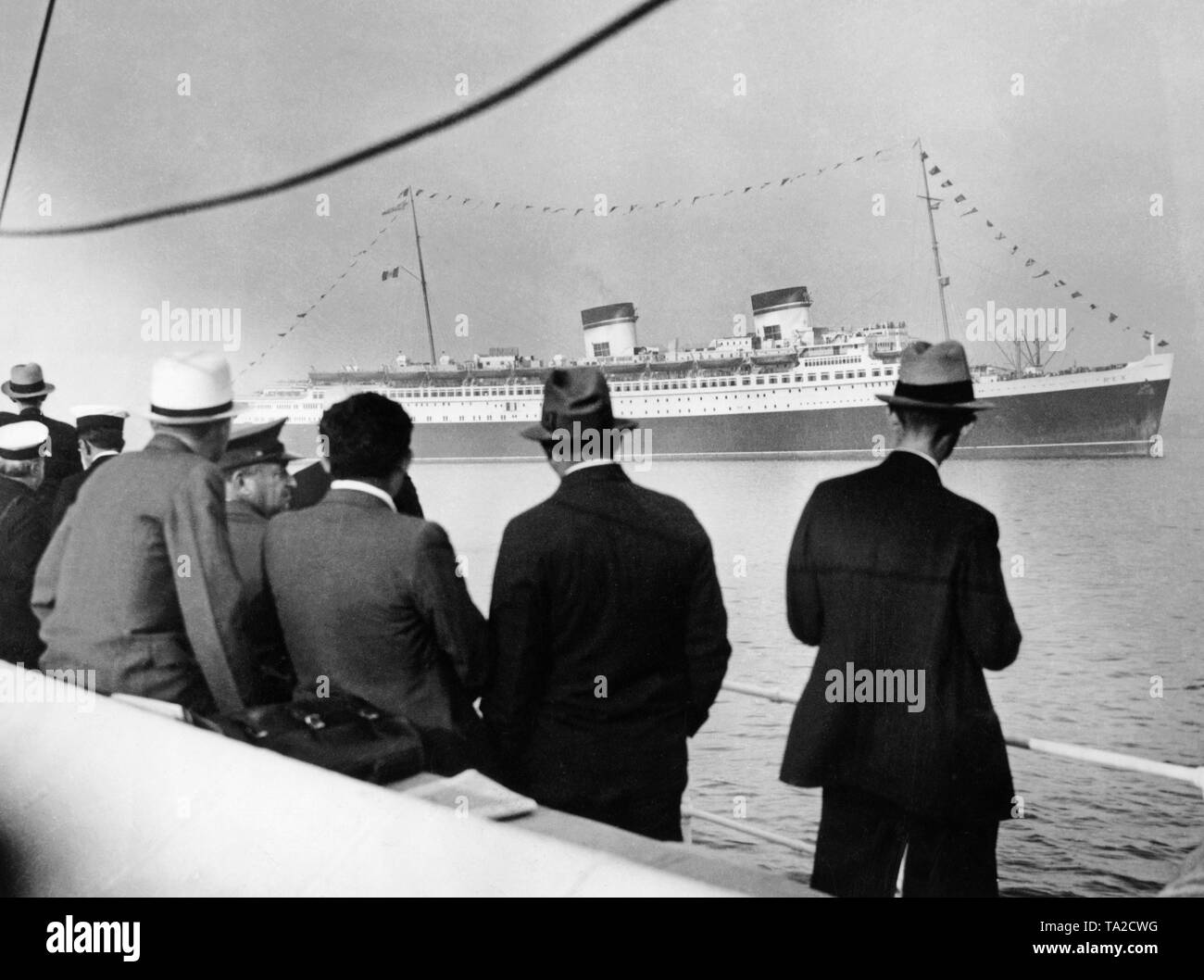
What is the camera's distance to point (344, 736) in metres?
2.44

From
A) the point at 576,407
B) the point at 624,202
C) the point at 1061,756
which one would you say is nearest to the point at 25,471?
the point at 624,202

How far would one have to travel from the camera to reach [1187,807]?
4152mm

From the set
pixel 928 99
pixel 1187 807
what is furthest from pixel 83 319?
pixel 1187 807

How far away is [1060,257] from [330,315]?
2071mm

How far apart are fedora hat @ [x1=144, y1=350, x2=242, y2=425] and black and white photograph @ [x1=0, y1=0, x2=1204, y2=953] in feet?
0.05

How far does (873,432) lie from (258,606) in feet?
4.56

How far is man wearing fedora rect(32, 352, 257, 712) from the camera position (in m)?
2.77

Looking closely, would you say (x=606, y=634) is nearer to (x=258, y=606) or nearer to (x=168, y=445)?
(x=258, y=606)

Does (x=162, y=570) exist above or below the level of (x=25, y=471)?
below

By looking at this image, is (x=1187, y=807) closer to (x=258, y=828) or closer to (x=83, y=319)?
(x=258, y=828)

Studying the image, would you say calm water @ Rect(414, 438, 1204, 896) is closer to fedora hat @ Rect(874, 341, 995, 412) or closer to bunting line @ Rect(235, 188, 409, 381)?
fedora hat @ Rect(874, 341, 995, 412)

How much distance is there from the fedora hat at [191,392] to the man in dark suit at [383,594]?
0.63 meters

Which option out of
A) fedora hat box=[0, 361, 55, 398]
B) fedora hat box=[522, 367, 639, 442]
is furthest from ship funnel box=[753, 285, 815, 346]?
fedora hat box=[0, 361, 55, 398]

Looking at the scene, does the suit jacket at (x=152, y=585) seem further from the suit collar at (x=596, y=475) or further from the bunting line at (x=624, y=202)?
the bunting line at (x=624, y=202)
